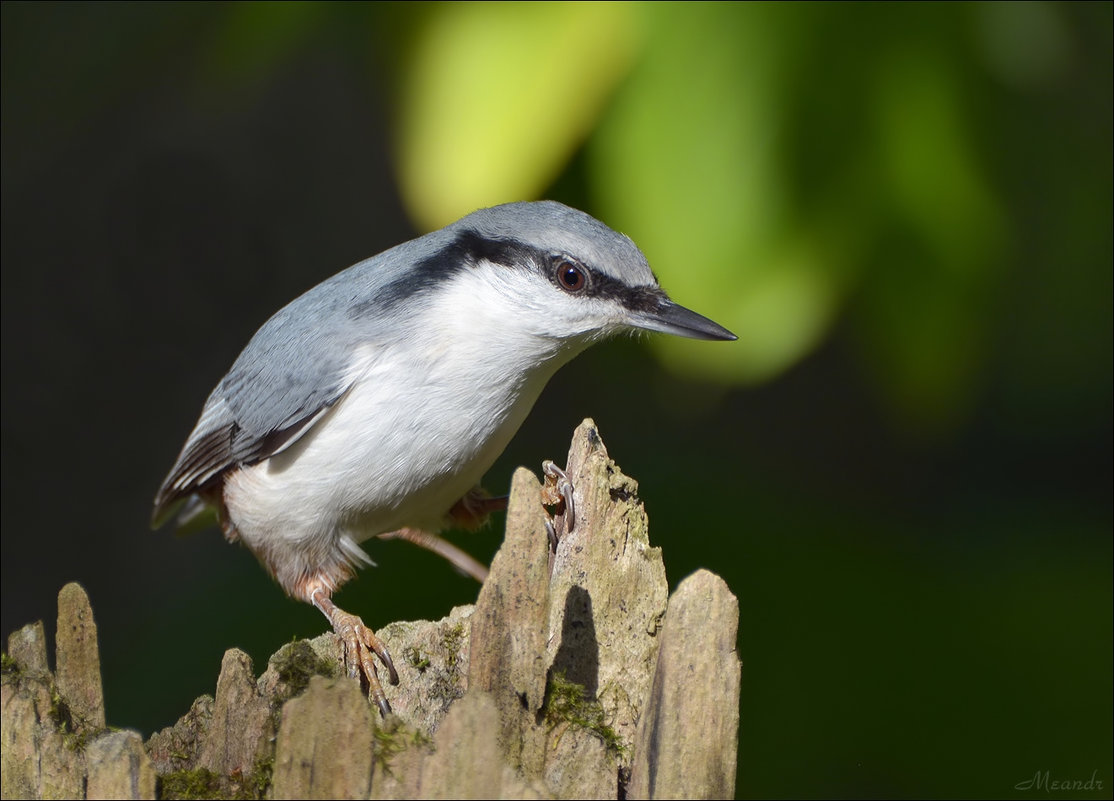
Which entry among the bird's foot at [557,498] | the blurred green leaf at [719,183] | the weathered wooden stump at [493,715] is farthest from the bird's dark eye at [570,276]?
the weathered wooden stump at [493,715]

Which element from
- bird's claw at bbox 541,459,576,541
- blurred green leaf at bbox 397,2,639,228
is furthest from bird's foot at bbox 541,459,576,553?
blurred green leaf at bbox 397,2,639,228

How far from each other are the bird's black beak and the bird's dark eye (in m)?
0.13

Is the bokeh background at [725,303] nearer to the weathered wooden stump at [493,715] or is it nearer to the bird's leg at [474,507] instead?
the bird's leg at [474,507]

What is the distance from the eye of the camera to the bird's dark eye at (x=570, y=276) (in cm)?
228

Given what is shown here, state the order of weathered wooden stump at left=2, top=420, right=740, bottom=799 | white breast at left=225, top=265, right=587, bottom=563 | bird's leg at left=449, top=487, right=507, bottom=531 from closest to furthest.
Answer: weathered wooden stump at left=2, top=420, right=740, bottom=799, white breast at left=225, top=265, right=587, bottom=563, bird's leg at left=449, top=487, right=507, bottom=531

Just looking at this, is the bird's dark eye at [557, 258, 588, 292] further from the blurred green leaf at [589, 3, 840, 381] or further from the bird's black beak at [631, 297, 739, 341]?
the blurred green leaf at [589, 3, 840, 381]

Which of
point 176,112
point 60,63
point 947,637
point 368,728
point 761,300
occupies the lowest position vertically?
point 368,728

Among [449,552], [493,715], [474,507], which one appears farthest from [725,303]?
[493,715]

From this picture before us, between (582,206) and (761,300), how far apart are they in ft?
3.43

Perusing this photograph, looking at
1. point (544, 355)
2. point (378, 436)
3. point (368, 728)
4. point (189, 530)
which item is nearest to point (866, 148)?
point (544, 355)

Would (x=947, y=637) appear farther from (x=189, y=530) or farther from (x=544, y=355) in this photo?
(x=189, y=530)

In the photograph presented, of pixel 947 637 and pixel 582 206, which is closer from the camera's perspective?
pixel 582 206

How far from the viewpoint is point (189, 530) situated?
3338 millimetres

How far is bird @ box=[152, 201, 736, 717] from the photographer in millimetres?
→ 2248
